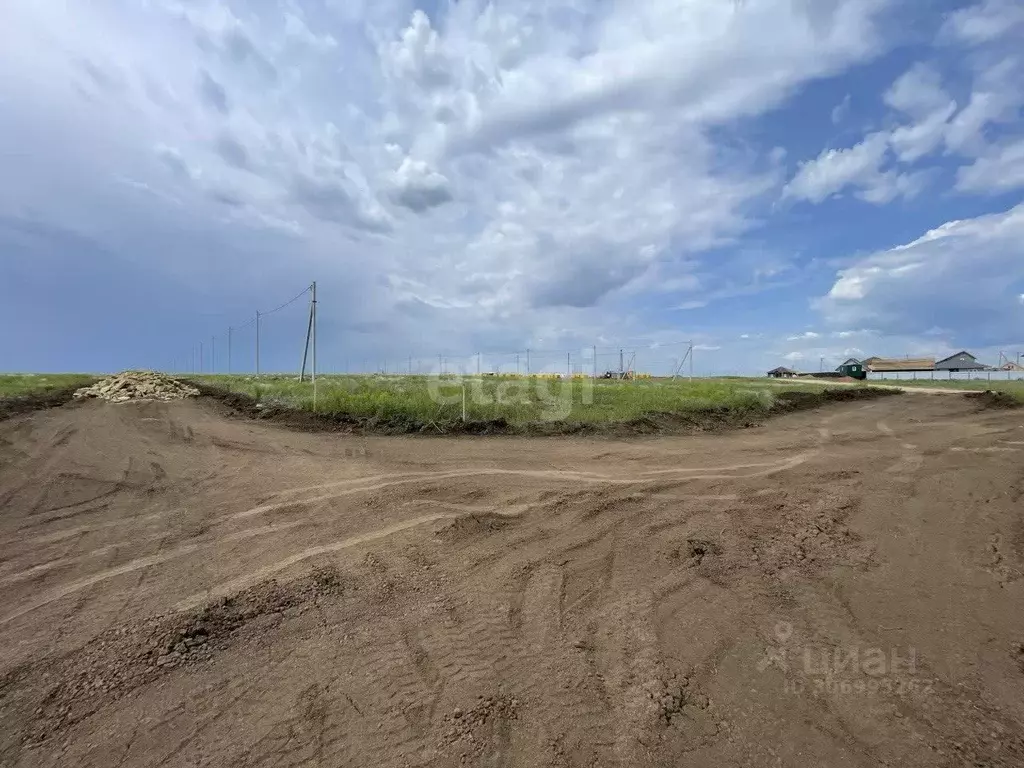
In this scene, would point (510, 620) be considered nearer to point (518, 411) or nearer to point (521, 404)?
point (518, 411)

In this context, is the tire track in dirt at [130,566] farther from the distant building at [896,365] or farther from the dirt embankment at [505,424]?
the distant building at [896,365]

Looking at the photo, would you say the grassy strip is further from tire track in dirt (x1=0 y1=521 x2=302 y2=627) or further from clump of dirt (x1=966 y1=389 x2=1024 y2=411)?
tire track in dirt (x1=0 y1=521 x2=302 y2=627)

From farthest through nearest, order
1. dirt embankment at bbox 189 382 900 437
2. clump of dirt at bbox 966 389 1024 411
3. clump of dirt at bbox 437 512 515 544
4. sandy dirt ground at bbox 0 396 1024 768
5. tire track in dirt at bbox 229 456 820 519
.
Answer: clump of dirt at bbox 966 389 1024 411, dirt embankment at bbox 189 382 900 437, tire track in dirt at bbox 229 456 820 519, clump of dirt at bbox 437 512 515 544, sandy dirt ground at bbox 0 396 1024 768

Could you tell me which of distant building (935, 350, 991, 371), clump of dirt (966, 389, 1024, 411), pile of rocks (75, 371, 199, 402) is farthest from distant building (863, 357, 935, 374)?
pile of rocks (75, 371, 199, 402)

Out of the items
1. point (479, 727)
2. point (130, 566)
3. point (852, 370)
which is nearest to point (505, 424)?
point (130, 566)

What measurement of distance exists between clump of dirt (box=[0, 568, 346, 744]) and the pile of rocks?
20.7 m

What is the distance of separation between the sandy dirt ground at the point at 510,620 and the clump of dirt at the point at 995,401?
15499mm

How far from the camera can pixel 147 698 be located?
308 cm

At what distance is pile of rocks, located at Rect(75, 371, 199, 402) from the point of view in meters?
21.5

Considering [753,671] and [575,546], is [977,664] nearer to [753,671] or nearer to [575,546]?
[753,671]

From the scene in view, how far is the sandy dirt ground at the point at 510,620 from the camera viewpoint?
109 inches

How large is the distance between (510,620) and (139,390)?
80.1ft

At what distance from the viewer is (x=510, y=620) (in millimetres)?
3879

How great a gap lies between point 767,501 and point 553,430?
6.50 m
